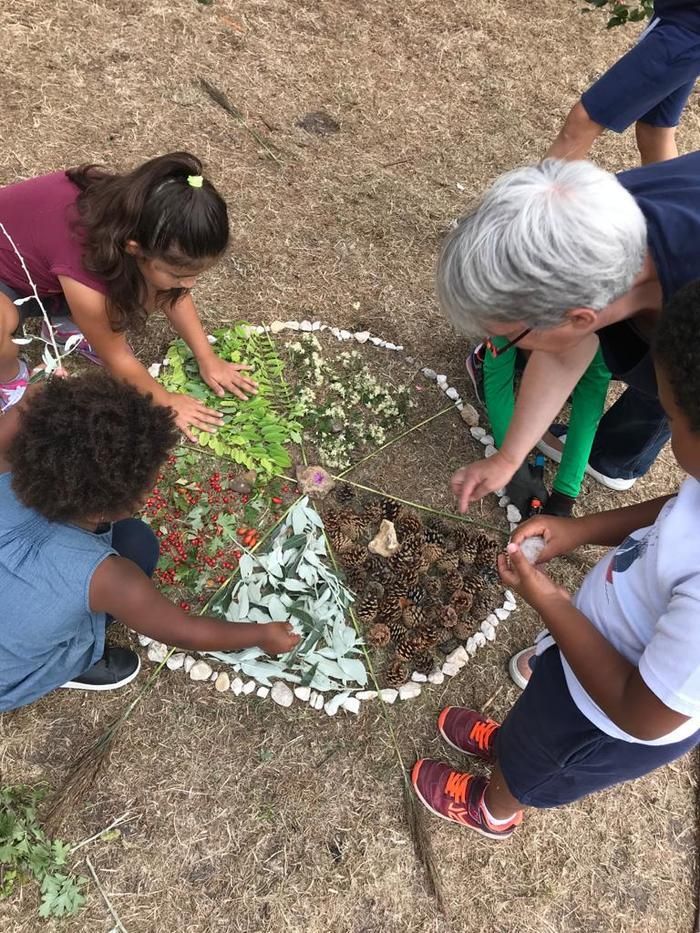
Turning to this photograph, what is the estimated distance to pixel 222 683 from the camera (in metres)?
2.64

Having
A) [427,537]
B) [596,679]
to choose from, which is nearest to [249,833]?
[427,537]

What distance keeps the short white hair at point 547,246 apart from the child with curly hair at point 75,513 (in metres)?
1.04

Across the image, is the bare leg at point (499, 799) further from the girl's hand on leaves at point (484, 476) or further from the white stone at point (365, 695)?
the girl's hand on leaves at point (484, 476)

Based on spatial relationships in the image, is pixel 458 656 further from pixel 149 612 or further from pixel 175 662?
pixel 149 612

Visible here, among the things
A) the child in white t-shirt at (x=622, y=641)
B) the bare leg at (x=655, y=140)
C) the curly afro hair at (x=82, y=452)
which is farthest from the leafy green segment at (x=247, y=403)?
the bare leg at (x=655, y=140)

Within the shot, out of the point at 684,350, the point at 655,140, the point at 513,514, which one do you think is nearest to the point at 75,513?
the point at 684,350

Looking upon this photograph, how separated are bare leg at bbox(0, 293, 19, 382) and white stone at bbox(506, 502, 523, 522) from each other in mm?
2350

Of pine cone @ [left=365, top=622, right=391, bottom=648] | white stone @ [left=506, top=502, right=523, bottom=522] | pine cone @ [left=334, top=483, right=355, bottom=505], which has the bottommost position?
pine cone @ [left=365, top=622, right=391, bottom=648]

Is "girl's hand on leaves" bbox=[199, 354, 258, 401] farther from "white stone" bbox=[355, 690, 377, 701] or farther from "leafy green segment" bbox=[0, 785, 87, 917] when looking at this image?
"leafy green segment" bbox=[0, 785, 87, 917]

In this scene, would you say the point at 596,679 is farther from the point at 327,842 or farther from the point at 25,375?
the point at 25,375

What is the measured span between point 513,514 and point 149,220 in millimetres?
2038

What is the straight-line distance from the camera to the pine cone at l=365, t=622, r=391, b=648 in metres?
2.76

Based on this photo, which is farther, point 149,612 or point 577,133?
point 577,133

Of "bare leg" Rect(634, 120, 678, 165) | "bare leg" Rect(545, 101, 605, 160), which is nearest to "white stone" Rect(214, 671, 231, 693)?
"bare leg" Rect(545, 101, 605, 160)
